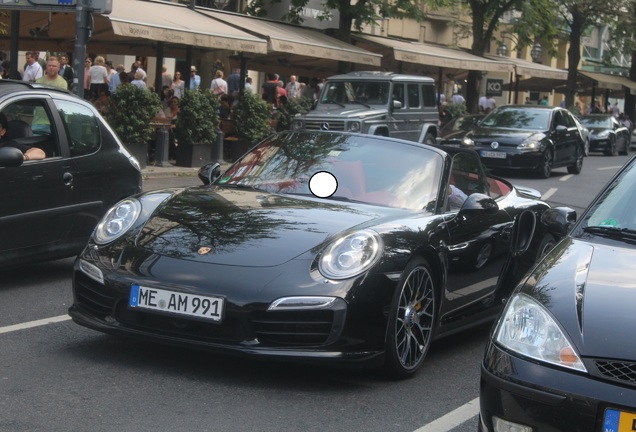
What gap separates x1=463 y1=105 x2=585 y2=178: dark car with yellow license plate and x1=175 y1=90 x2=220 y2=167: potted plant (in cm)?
554

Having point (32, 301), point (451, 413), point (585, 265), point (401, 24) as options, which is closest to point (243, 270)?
point (451, 413)

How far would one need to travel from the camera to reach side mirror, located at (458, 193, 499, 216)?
6766 millimetres

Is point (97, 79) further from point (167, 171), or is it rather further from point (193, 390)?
point (193, 390)

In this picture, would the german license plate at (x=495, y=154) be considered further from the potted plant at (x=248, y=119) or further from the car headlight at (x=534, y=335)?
the car headlight at (x=534, y=335)

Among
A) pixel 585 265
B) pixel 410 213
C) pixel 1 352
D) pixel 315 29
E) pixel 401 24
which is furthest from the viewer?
pixel 401 24

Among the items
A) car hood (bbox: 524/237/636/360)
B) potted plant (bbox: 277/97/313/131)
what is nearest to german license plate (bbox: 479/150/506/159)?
potted plant (bbox: 277/97/313/131)

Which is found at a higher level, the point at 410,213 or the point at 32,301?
the point at 410,213

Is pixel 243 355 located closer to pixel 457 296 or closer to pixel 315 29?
pixel 457 296

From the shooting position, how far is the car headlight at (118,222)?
633 cm

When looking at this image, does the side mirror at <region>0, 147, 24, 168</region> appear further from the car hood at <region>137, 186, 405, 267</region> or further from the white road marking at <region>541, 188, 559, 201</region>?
the white road marking at <region>541, 188, 559, 201</region>

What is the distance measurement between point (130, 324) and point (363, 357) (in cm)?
121

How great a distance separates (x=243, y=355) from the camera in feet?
18.6

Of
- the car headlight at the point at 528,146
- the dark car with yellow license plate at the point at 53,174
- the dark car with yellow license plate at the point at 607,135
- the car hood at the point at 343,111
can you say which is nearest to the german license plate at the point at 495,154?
the car headlight at the point at 528,146

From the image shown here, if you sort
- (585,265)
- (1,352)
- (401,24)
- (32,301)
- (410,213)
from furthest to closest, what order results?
(401,24), (32,301), (410,213), (1,352), (585,265)
